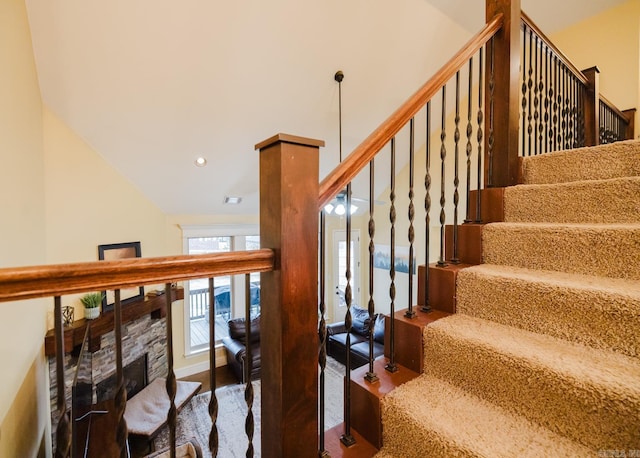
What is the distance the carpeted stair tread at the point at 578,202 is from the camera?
48.7 inches

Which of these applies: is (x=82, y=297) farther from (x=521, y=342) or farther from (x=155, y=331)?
(x=521, y=342)

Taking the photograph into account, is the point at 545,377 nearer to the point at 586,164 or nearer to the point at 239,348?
the point at 586,164

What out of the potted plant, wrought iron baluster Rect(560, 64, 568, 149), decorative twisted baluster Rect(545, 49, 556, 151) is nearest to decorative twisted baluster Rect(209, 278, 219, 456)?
decorative twisted baluster Rect(545, 49, 556, 151)

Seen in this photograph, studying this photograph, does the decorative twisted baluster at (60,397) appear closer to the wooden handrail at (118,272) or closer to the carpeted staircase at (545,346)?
the wooden handrail at (118,272)

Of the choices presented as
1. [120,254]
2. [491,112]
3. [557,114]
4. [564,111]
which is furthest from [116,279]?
[120,254]

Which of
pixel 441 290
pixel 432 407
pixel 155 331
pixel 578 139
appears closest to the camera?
pixel 432 407

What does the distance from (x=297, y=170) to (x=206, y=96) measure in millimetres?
2995

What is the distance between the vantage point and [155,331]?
4594mm

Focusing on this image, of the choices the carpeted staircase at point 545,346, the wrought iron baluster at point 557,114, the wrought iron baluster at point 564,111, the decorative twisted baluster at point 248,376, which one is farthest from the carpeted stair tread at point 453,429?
the wrought iron baluster at point 564,111

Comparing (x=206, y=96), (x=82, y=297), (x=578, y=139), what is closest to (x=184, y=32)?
(x=206, y=96)

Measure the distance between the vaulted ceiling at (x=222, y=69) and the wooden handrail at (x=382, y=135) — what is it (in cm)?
227

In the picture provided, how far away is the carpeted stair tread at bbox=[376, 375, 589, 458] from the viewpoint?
0.80m

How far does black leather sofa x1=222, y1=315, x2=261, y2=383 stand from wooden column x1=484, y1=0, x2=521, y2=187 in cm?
420

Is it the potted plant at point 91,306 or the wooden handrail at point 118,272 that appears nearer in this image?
the wooden handrail at point 118,272
